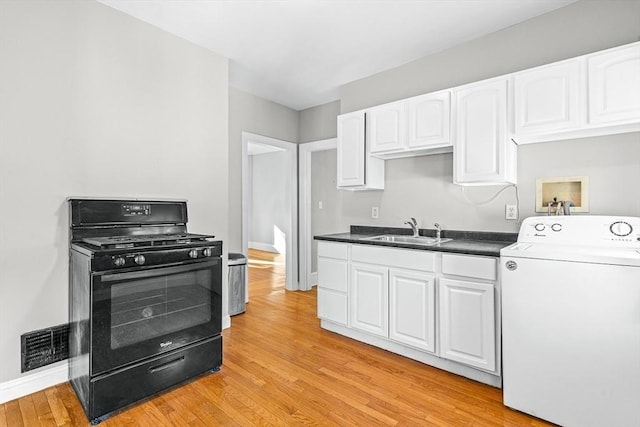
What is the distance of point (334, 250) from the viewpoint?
9.98 ft

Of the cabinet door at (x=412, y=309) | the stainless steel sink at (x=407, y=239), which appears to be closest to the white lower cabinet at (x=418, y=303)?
the cabinet door at (x=412, y=309)

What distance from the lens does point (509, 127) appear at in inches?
91.2

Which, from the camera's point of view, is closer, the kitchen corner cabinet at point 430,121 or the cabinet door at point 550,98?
the cabinet door at point 550,98

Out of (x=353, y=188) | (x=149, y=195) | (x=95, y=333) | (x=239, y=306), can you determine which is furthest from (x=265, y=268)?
(x=95, y=333)

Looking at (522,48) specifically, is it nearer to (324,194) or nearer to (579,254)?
(579,254)

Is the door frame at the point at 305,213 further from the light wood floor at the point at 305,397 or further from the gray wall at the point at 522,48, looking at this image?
the light wood floor at the point at 305,397

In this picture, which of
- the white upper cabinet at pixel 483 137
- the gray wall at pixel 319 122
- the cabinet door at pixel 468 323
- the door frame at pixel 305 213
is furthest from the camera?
the door frame at pixel 305 213

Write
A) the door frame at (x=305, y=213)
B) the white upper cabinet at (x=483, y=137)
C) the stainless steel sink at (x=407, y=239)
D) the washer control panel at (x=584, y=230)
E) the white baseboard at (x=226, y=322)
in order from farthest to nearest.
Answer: the door frame at (x=305, y=213) → the white baseboard at (x=226, y=322) → the stainless steel sink at (x=407, y=239) → the white upper cabinet at (x=483, y=137) → the washer control panel at (x=584, y=230)

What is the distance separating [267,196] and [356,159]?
5.43 m

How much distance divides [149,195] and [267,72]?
1.81 m

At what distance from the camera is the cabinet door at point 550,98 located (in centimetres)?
204

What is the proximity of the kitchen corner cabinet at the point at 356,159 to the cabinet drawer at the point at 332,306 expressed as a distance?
1114 millimetres

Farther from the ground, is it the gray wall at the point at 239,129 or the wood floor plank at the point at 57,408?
the gray wall at the point at 239,129

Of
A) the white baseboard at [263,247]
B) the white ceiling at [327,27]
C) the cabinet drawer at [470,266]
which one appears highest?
the white ceiling at [327,27]
